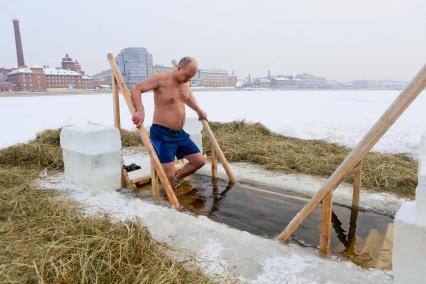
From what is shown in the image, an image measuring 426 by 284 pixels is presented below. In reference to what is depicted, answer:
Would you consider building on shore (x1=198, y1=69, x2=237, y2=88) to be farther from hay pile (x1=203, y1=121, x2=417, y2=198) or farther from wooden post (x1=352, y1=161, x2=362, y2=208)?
wooden post (x1=352, y1=161, x2=362, y2=208)

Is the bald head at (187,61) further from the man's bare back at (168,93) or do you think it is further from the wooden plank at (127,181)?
the wooden plank at (127,181)

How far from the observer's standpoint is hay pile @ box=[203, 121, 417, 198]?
16.7ft

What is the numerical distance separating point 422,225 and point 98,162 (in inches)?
155

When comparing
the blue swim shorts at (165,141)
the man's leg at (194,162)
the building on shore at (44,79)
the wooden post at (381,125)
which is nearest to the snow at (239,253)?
the wooden post at (381,125)

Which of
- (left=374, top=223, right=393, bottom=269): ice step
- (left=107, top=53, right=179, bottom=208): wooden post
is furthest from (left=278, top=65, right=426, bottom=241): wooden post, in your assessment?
(left=107, top=53, right=179, bottom=208): wooden post

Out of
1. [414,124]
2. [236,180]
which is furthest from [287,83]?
[236,180]

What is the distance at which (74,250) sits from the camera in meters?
2.41

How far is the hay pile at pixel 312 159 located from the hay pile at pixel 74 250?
3562 millimetres

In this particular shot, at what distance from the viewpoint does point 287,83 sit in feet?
382

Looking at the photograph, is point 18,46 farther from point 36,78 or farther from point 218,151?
point 218,151

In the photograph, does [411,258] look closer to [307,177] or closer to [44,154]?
[307,177]

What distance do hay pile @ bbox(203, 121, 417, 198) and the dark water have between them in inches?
43.2

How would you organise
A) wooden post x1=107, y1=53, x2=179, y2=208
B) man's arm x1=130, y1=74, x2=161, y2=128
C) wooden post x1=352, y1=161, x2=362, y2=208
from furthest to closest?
1. man's arm x1=130, y1=74, x2=161, y2=128
2. wooden post x1=107, y1=53, x2=179, y2=208
3. wooden post x1=352, y1=161, x2=362, y2=208

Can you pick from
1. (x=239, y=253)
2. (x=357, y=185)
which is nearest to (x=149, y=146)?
(x=239, y=253)
